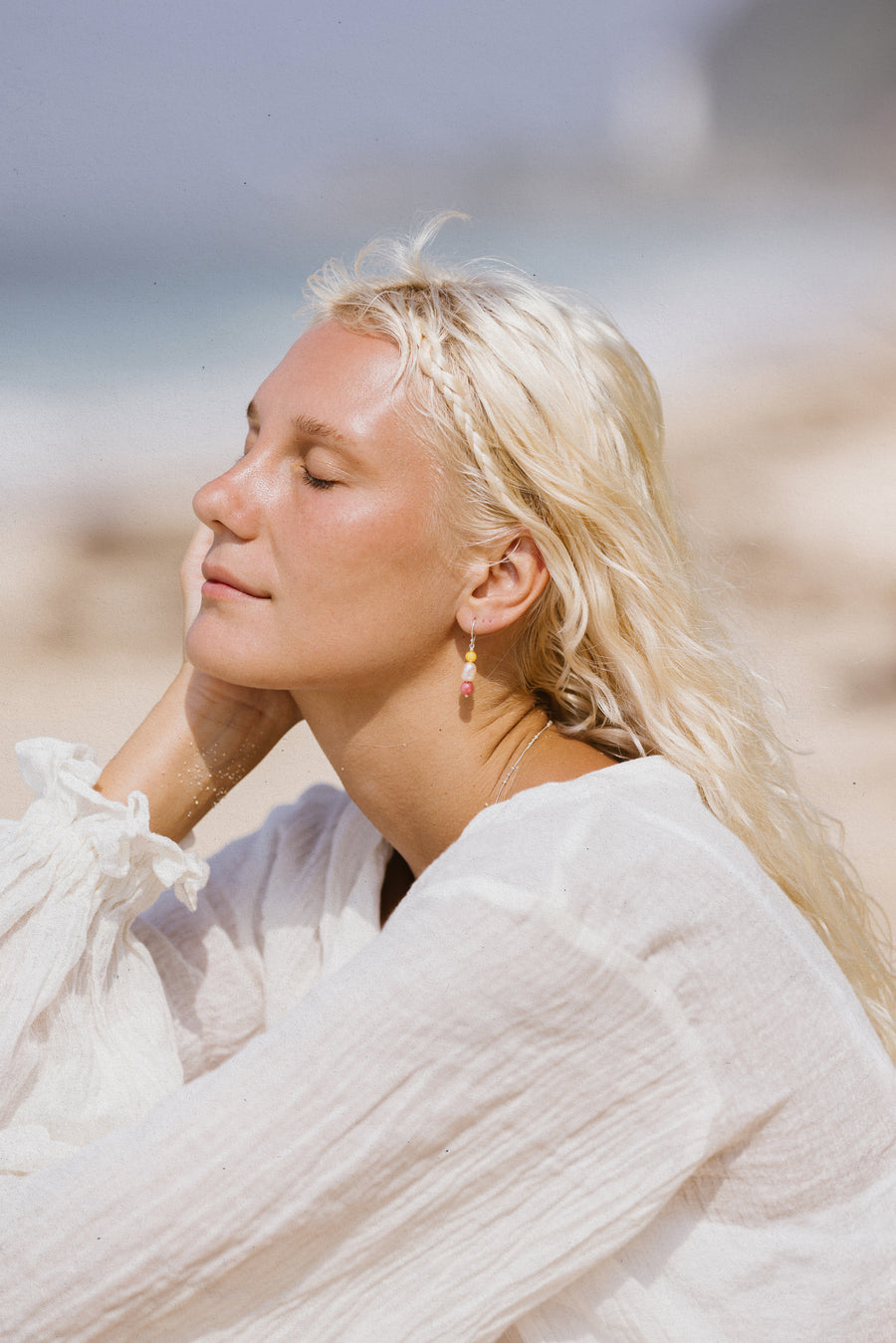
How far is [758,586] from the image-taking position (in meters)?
5.05

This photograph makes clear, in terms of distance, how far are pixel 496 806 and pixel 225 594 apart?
481 mm

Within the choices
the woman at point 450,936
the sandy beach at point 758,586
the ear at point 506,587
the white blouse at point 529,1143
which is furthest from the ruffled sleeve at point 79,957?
the sandy beach at point 758,586

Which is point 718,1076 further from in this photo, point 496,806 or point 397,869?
point 397,869

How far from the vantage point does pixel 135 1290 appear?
40.3 inches

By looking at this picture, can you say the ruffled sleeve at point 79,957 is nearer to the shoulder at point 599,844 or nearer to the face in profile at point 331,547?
the face in profile at point 331,547

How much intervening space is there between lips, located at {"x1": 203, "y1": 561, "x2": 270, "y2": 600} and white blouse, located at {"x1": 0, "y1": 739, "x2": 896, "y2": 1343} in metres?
0.46

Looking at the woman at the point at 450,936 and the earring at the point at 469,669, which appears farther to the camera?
the earring at the point at 469,669

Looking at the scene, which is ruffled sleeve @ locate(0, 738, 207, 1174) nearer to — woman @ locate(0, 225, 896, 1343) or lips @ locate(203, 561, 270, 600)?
woman @ locate(0, 225, 896, 1343)

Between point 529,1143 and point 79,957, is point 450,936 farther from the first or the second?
point 79,957

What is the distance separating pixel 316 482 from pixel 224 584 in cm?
18

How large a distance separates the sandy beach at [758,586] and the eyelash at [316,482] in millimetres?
2051

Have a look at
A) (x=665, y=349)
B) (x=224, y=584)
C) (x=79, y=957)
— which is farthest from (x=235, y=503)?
(x=665, y=349)

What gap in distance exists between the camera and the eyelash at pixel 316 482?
150 centimetres

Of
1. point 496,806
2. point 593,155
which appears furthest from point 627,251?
point 496,806
